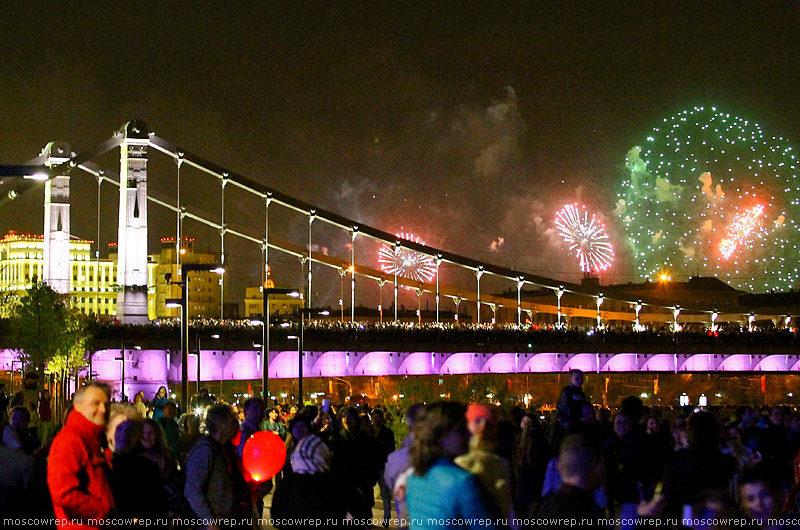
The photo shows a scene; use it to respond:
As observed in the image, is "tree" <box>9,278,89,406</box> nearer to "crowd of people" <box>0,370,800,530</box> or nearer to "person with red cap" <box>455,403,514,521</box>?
"crowd of people" <box>0,370,800,530</box>

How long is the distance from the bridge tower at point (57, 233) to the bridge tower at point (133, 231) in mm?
4633

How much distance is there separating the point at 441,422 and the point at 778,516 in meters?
2.20

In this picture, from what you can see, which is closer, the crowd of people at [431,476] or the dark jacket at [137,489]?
the crowd of people at [431,476]

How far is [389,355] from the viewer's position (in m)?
86.3

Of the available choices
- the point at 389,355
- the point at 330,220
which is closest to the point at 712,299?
the point at 330,220

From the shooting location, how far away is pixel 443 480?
7.46m

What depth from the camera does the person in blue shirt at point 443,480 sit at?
7375 mm

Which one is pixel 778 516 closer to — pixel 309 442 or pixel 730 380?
pixel 309 442

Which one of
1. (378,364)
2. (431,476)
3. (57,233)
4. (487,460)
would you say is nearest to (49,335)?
(57,233)

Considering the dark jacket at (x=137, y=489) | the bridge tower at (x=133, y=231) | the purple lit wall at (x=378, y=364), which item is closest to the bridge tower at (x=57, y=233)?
the bridge tower at (x=133, y=231)

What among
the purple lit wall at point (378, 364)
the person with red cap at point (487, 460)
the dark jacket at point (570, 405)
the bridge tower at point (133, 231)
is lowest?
the person with red cap at point (487, 460)

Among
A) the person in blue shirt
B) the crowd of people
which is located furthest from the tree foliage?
the person in blue shirt

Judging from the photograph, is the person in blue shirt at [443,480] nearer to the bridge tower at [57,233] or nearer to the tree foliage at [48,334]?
the tree foliage at [48,334]

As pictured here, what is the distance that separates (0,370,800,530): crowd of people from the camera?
25.2 feet
